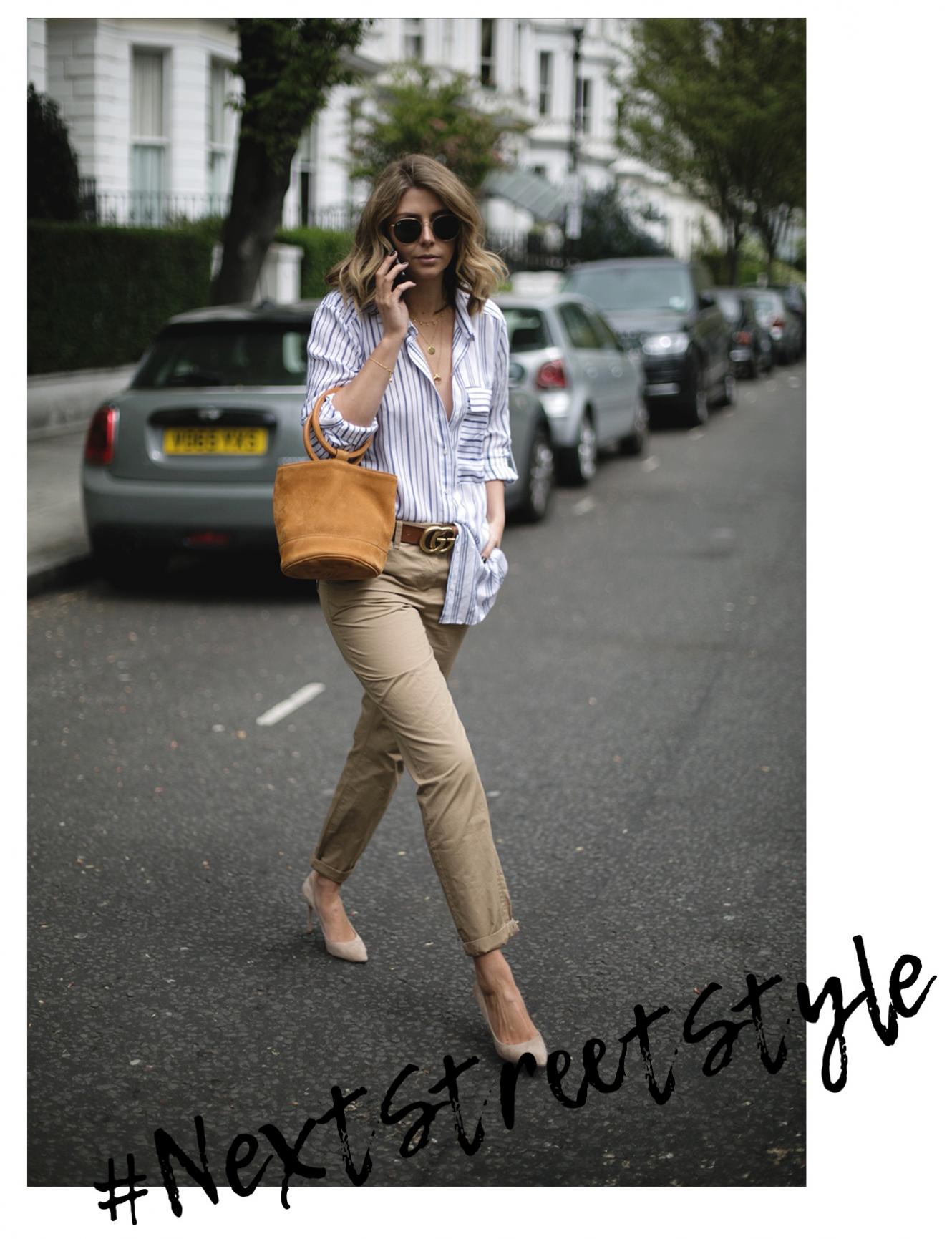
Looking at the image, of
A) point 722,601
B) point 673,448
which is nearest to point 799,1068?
point 722,601

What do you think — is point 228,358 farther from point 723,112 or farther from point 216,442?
point 723,112

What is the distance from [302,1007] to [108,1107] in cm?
64

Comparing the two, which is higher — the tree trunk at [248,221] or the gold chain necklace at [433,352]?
the tree trunk at [248,221]

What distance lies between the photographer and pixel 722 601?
366 inches

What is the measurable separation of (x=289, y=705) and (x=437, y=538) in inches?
132

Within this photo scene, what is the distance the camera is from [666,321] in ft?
63.0

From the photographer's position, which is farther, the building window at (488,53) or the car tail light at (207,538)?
the building window at (488,53)

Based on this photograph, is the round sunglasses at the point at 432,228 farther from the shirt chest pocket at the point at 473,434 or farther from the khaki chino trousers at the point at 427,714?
the khaki chino trousers at the point at 427,714

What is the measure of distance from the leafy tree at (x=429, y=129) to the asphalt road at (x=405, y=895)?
77.0ft

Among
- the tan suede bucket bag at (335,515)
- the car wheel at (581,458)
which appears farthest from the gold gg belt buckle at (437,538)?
the car wheel at (581,458)

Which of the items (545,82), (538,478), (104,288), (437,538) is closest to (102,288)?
(104,288)

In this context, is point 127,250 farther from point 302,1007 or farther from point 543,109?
point 543,109

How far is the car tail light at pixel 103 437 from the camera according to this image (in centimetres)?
905

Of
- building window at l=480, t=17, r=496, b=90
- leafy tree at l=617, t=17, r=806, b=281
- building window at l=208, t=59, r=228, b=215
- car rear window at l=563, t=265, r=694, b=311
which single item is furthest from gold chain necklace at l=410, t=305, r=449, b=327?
building window at l=480, t=17, r=496, b=90
